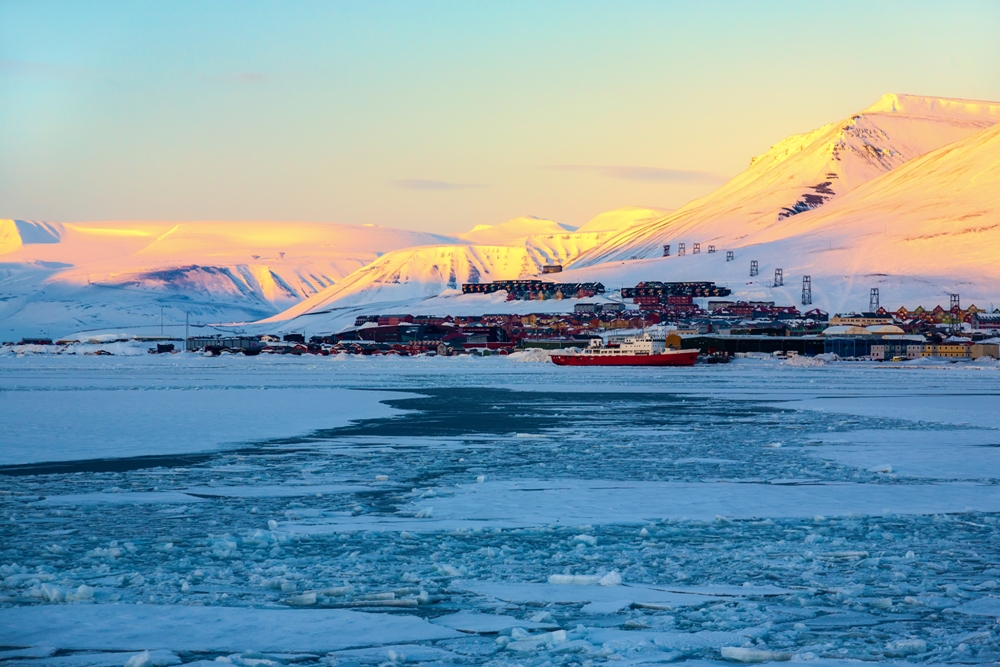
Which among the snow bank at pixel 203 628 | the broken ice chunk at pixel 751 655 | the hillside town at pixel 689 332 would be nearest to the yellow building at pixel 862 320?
the hillside town at pixel 689 332

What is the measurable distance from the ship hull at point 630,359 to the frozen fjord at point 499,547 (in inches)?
2777

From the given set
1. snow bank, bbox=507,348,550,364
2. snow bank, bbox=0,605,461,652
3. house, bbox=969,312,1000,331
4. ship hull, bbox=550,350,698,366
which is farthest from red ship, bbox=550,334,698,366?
snow bank, bbox=0,605,461,652

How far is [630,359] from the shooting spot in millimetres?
99375

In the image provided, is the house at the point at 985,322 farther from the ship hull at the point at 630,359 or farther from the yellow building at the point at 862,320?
the ship hull at the point at 630,359

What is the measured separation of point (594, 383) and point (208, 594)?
49.4m

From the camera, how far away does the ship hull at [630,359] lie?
3898 inches

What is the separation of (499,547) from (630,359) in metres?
86.4

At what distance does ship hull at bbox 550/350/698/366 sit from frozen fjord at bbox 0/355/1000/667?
7055cm

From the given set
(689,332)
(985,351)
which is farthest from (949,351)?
(689,332)

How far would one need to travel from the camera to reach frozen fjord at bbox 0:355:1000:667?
9930 millimetres

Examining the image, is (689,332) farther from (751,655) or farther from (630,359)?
(751,655)

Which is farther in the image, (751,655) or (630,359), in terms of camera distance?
(630,359)

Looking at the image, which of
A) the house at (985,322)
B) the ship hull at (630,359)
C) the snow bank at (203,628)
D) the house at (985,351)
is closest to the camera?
the snow bank at (203,628)

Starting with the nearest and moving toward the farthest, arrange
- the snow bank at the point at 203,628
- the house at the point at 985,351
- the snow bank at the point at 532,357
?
the snow bank at the point at 203,628, the snow bank at the point at 532,357, the house at the point at 985,351
